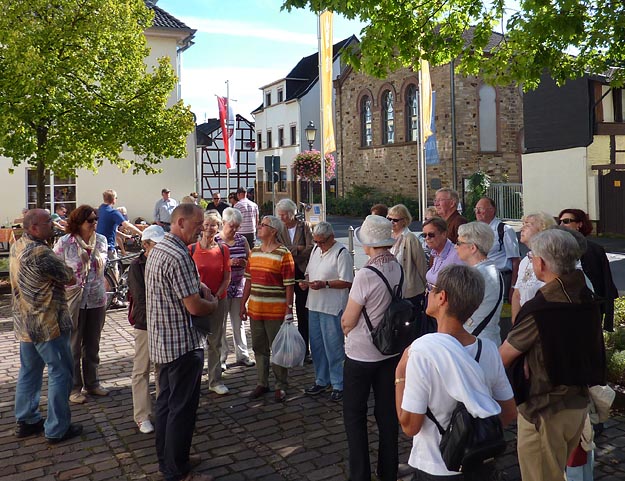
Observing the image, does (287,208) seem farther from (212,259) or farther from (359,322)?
(359,322)

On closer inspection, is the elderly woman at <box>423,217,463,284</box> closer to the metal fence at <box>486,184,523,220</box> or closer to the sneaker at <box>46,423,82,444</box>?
the sneaker at <box>46,423,82,444</box>

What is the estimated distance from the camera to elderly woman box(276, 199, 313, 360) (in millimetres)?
7529

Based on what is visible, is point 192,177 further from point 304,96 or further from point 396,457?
point 304,96

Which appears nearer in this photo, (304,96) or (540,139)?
(540,139)

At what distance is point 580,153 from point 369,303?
2201cm

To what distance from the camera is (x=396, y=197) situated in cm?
3862

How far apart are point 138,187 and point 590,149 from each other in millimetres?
16470

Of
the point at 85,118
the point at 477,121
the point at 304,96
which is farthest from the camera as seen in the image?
the point at 304,96

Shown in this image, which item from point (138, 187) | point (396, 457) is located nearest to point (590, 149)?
point (138, 187)

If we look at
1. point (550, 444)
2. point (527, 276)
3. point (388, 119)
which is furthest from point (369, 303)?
point (388, 119)

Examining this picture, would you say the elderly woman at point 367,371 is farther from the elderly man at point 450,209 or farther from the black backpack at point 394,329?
the elderly man at point 450,209

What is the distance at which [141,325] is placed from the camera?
5527 mm

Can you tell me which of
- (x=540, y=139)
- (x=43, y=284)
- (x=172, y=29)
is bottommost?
(x=43, y=284)

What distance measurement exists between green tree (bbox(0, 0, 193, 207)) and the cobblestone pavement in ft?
24.4
